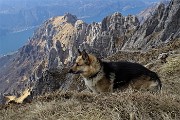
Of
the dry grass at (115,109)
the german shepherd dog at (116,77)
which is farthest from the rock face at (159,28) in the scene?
the dry grass at (115,109)

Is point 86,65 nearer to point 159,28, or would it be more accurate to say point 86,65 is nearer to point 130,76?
point 130,76

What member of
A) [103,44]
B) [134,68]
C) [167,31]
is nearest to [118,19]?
[103,44]

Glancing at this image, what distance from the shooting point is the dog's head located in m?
10.7

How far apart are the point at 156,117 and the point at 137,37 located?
60.9m

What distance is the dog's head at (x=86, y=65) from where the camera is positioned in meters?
10.7

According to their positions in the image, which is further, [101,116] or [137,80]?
[137,80]

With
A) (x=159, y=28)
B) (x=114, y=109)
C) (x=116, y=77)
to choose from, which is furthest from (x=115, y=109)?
(x=159, y=28)

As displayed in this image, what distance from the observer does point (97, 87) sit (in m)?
10.7

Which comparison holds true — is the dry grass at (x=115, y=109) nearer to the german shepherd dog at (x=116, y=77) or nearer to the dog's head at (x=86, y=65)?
the german shepherd dog at (x=116, y=77)

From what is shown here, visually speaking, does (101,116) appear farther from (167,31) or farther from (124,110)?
(167,31)

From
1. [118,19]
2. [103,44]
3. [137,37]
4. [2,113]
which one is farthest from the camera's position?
[118,19]

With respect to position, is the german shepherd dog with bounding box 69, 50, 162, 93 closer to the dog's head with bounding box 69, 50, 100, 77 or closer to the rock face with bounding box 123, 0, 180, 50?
the dog's head with bounding box 69, 50, 100, 77

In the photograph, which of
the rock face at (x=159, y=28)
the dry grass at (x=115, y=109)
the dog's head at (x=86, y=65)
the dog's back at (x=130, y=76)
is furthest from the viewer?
the rock face at (x=159, y=28)

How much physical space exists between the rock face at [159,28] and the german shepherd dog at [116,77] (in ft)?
129
